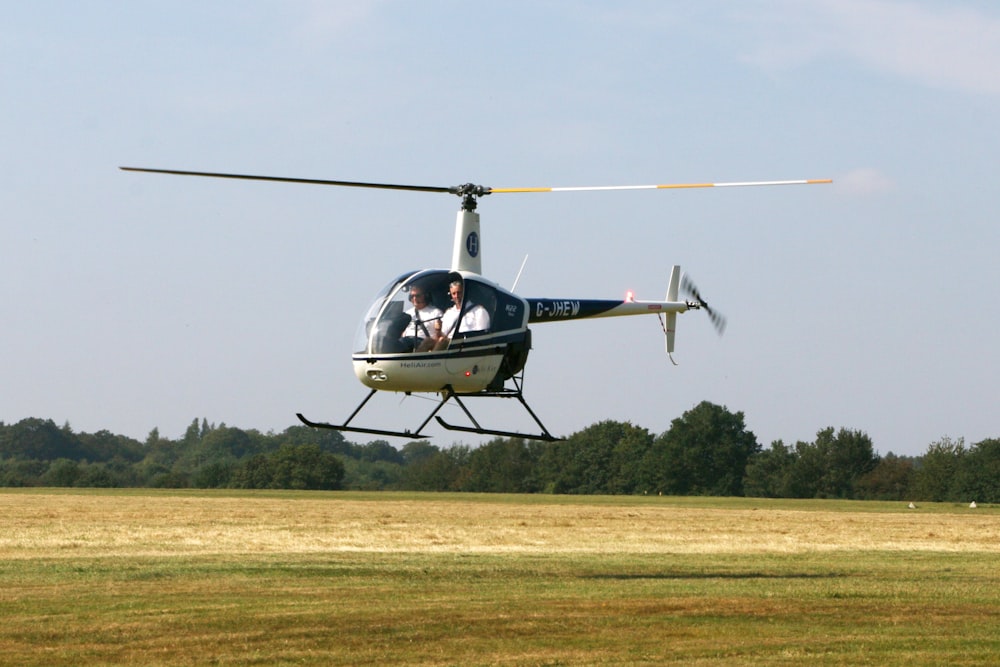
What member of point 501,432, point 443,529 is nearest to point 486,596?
point 501,432

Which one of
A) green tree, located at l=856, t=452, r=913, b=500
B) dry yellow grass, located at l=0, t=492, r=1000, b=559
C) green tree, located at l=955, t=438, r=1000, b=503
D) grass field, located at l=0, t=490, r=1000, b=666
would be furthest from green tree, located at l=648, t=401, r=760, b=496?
grass field, located at l=0, t=490, r=1000, b=666

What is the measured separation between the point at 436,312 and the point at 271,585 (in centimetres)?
554

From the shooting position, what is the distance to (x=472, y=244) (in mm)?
20859

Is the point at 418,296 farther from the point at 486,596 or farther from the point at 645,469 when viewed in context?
the point at 645,469

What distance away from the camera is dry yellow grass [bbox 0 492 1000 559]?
32531 mm

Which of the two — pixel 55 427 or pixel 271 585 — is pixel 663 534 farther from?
pixel 55 427

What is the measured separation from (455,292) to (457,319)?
39 centimetres

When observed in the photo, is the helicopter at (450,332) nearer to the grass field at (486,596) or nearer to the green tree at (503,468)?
the grass field at (486,596)

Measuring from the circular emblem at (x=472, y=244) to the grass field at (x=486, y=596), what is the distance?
510 centimetres

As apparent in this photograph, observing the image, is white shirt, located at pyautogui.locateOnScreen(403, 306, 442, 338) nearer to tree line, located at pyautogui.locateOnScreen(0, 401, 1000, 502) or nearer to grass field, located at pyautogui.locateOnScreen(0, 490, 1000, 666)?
grass field, located at pyautogui.locateOnScreen(0, 490, 1000, 666)

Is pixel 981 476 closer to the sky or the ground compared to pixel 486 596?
closer to the sky

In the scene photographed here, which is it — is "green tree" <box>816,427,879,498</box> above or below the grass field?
above

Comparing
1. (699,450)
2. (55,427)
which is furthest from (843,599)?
(55,427)

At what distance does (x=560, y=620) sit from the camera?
56.8 feet
